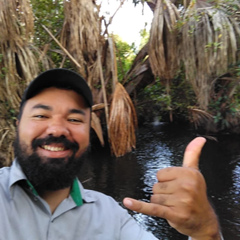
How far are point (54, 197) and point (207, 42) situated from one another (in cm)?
466

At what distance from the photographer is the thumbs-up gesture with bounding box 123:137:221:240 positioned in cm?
107

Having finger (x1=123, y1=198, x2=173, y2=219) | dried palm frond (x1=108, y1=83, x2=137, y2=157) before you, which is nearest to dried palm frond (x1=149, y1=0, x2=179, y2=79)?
dried palm frond (x1=108, y1=83, x2=137, y2=157)

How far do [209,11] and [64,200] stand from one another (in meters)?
5.11

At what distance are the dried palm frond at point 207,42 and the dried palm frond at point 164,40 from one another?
217 millimetres

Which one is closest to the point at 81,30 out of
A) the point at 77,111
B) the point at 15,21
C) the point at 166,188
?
the point at 15,21

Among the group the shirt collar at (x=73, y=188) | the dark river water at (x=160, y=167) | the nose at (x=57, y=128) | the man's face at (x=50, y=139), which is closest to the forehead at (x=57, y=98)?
the man's face at (x=50, y=139)

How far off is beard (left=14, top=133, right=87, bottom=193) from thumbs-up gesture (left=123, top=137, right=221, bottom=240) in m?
0.54

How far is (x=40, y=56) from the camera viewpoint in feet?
16.7

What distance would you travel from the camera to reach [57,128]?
151 centimetres

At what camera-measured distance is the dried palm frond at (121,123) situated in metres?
5.00

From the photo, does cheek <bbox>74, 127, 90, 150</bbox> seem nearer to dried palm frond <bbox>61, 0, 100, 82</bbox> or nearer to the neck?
the neck

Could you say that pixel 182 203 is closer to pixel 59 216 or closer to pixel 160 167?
pixel 59 216

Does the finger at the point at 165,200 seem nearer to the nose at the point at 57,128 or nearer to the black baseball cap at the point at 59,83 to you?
the nose at the point at 57,128

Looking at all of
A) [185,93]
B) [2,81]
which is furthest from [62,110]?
[185,93]
